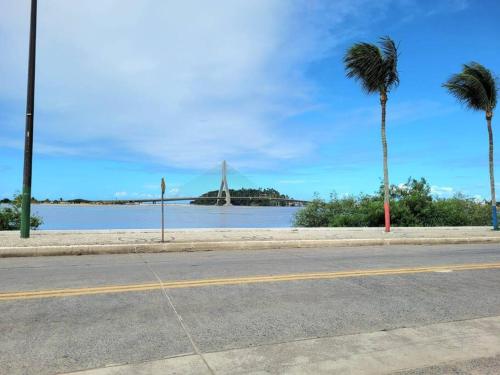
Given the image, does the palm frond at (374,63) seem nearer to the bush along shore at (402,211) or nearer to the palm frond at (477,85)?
the palm frond at (477,85)

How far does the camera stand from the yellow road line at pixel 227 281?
6.72 meters

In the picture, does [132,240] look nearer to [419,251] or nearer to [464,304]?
[419,251]

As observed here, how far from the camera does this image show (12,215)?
1948 cm

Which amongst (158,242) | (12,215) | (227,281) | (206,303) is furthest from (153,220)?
(206,303)

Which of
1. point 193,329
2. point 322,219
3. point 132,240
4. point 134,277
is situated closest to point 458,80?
point 322,219

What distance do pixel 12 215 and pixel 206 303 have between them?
16378 mm

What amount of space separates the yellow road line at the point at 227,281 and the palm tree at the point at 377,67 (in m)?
8.70

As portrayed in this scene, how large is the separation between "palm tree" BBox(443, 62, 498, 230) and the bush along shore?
4.97m

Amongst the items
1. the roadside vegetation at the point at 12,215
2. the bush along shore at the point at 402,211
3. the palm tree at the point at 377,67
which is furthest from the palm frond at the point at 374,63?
the roadside vegetation at the point at 12,215

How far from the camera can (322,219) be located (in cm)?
2681

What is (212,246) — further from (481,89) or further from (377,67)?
(481,89)

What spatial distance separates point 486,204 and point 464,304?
25.0m

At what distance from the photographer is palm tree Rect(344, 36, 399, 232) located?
59.9ft

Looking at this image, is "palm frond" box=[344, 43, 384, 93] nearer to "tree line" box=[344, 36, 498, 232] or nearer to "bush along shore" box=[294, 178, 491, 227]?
"tree line" box=[344, 36, 498, 232]
